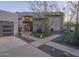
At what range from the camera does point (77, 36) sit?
14039 millimetres

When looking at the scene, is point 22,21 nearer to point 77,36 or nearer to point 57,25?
point 57,25

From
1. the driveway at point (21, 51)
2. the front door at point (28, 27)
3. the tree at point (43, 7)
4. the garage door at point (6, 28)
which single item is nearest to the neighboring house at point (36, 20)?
the front door at point (28, 27)

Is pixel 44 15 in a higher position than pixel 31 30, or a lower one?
higher

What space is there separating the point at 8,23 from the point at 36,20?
15.2 feet

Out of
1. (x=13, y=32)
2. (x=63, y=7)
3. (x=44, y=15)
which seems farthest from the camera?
(x=13, y=32)

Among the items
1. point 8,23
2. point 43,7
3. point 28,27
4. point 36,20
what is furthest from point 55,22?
point 8,23

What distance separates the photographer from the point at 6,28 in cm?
2589

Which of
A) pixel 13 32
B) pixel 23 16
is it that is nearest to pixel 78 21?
pixel 13 32

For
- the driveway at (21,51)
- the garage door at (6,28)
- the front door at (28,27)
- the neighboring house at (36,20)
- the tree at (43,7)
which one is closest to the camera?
the driveway at (21,51)

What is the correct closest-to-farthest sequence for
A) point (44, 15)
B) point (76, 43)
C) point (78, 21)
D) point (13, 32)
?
point (76, 43), point (78, 21), point (44, 15), point (13, 32)

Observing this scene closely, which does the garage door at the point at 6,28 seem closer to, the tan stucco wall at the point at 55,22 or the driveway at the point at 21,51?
the tan stucco wall at the point at 55,22

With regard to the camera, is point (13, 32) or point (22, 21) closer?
point (13, 32)

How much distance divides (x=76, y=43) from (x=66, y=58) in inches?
190

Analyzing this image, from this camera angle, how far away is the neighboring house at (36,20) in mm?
23672
